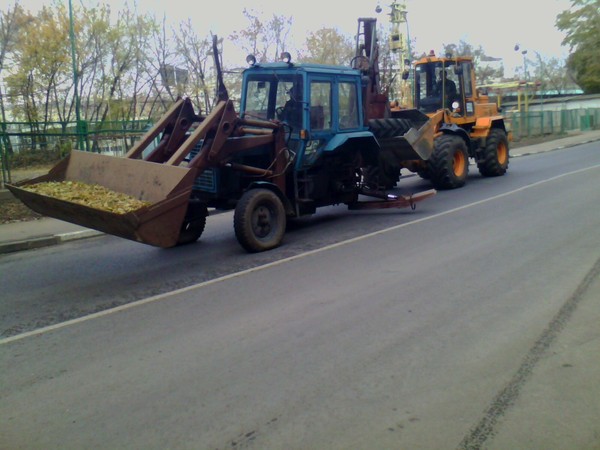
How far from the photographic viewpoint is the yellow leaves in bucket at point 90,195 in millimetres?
8102

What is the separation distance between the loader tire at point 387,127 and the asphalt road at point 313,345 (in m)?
3.35

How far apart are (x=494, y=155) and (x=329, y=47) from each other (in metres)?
23.9

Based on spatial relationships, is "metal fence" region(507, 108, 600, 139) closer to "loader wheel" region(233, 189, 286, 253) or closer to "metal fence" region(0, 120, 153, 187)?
"metal fence" region(0, 120, 153, 187)

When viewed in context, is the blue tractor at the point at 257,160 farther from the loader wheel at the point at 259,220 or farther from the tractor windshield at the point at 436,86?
the tractor windshield at the point at 436,86

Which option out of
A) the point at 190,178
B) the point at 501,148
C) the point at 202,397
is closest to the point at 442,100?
the point at 501,148

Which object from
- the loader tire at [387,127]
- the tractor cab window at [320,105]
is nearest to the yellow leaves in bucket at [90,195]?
the tractor cab window at [320,105]

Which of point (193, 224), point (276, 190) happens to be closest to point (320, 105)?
point (276, 190)

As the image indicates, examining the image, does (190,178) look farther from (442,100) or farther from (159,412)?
(442,100)

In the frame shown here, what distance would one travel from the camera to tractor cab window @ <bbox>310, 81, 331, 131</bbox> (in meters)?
11.2

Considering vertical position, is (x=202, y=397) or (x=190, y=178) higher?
(x=190, y=178)

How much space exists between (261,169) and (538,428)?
7.06 meters

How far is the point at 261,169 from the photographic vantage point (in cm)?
1062

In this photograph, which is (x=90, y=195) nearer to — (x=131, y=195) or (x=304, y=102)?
(x=131, y=195)

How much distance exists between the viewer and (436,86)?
703 inches
